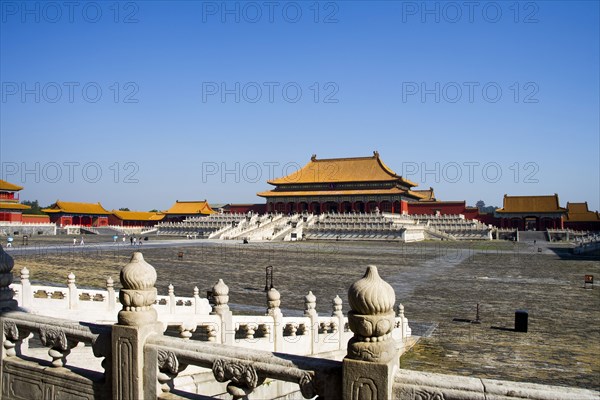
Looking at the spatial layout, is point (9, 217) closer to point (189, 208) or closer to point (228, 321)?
point (189, 208)

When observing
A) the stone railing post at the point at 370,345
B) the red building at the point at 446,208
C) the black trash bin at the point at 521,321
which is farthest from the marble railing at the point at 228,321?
the red building at the point at 446,208

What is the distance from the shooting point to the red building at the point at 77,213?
7406 cm

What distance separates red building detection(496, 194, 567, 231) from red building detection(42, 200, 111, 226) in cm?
6160

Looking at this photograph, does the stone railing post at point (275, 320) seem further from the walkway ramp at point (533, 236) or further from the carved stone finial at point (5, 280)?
the walkway ramp at point (533, 236)

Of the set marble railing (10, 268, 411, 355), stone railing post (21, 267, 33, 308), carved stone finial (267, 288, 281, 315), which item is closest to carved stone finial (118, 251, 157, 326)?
marble railing (10, 268, 411, 355)

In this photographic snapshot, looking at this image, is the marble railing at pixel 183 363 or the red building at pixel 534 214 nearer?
the marble railing at pixel 183 363

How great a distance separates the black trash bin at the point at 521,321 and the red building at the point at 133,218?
7480 cm

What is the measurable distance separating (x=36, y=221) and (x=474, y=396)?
7965cm

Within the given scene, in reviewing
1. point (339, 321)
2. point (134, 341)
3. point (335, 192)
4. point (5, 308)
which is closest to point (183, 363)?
point (134, 341)

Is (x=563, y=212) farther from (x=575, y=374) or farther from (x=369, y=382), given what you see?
(x=369, y=382)

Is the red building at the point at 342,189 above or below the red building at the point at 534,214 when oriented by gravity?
above

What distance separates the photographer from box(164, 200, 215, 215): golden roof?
266 ft

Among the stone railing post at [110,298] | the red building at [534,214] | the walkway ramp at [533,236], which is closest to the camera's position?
the stone railing post at [110,298]

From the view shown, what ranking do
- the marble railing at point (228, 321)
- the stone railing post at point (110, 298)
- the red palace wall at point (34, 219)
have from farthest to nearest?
1. the red palace wall at point (34, 219)
2. the stone railing post at point (110, 298)
3. the marble railing at point (228, 321)
